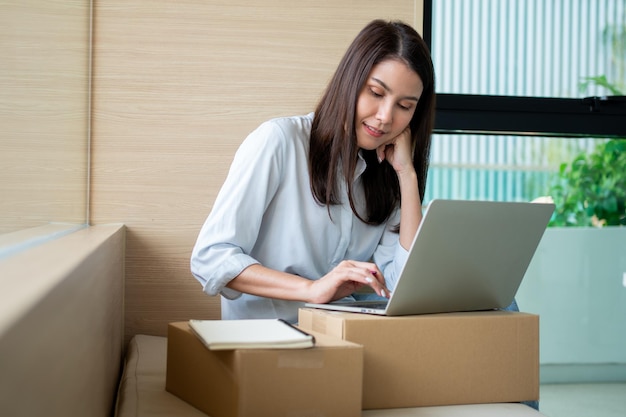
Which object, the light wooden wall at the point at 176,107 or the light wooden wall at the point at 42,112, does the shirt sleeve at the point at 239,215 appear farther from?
the light wooden wall at the point at 176,107

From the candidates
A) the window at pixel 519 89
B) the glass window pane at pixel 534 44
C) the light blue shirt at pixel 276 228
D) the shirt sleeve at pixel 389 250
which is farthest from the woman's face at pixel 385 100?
the glass window pane at pixel 534 44

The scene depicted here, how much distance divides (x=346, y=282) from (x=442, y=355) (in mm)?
253

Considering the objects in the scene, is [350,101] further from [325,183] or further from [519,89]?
[519,89]

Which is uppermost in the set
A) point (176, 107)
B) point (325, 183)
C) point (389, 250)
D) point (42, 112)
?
point (176, 107)

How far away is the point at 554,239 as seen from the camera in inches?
89.7

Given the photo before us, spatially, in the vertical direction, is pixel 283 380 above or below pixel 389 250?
below

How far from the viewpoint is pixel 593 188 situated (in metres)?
2.36

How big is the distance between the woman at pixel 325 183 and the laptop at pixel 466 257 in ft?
1.20

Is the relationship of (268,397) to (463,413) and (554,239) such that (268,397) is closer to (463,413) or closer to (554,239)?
(463,413)

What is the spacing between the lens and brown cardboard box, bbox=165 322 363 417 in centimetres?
94

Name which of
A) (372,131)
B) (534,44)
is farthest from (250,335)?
(534,44)

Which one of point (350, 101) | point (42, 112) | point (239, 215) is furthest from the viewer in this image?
point (350, 101)

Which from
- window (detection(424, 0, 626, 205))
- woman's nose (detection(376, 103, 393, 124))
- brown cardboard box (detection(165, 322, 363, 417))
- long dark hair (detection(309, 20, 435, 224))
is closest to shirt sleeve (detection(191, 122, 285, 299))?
long dark hair (detection(309, 20, 435, 224))

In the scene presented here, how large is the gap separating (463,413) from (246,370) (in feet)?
1.20
